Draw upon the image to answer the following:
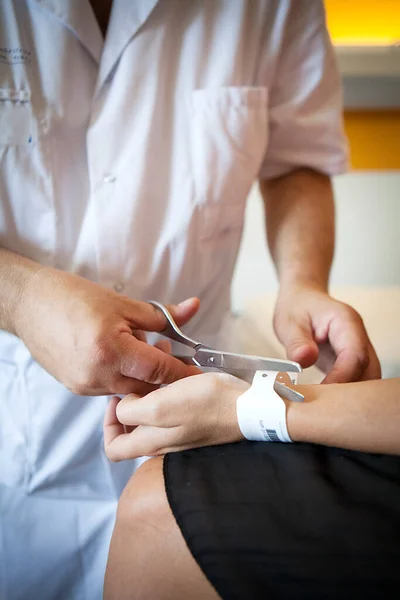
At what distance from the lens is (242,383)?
0.62 meters

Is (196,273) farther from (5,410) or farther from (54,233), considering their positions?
(5,410)

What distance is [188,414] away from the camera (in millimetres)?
583

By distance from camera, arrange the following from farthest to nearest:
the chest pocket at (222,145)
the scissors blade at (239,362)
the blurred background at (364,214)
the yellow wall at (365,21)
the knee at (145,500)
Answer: the blurred background at (364,214) < the yellow wall at (365,21) < the chest pocket at (222,145) < the scissors blade at (239,362) < the knee at (145,500)

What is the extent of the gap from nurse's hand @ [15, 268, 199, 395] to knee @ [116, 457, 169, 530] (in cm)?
10

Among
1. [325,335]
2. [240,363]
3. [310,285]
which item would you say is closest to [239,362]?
[240,363]

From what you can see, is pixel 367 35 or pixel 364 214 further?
pixel 364 214

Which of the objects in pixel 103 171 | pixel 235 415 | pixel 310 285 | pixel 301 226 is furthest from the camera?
pixel 301 226

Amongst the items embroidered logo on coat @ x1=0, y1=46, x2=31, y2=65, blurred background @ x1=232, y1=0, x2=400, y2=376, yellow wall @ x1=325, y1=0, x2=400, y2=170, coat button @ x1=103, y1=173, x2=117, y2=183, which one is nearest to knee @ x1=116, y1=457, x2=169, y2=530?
coat button @ x1=103, y1=173, x2=117, y2=183

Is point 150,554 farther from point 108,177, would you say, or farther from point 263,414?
point 108,177

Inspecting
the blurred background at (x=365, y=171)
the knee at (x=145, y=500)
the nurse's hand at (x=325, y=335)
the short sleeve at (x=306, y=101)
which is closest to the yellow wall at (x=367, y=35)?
the blurred background at (x=365, y=171)

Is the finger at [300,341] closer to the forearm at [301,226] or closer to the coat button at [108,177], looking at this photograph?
the forearm at [301,226]

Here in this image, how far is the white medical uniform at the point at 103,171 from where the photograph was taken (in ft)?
2.52

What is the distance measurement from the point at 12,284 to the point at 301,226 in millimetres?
566

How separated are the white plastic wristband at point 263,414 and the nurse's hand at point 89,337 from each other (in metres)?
0.10
